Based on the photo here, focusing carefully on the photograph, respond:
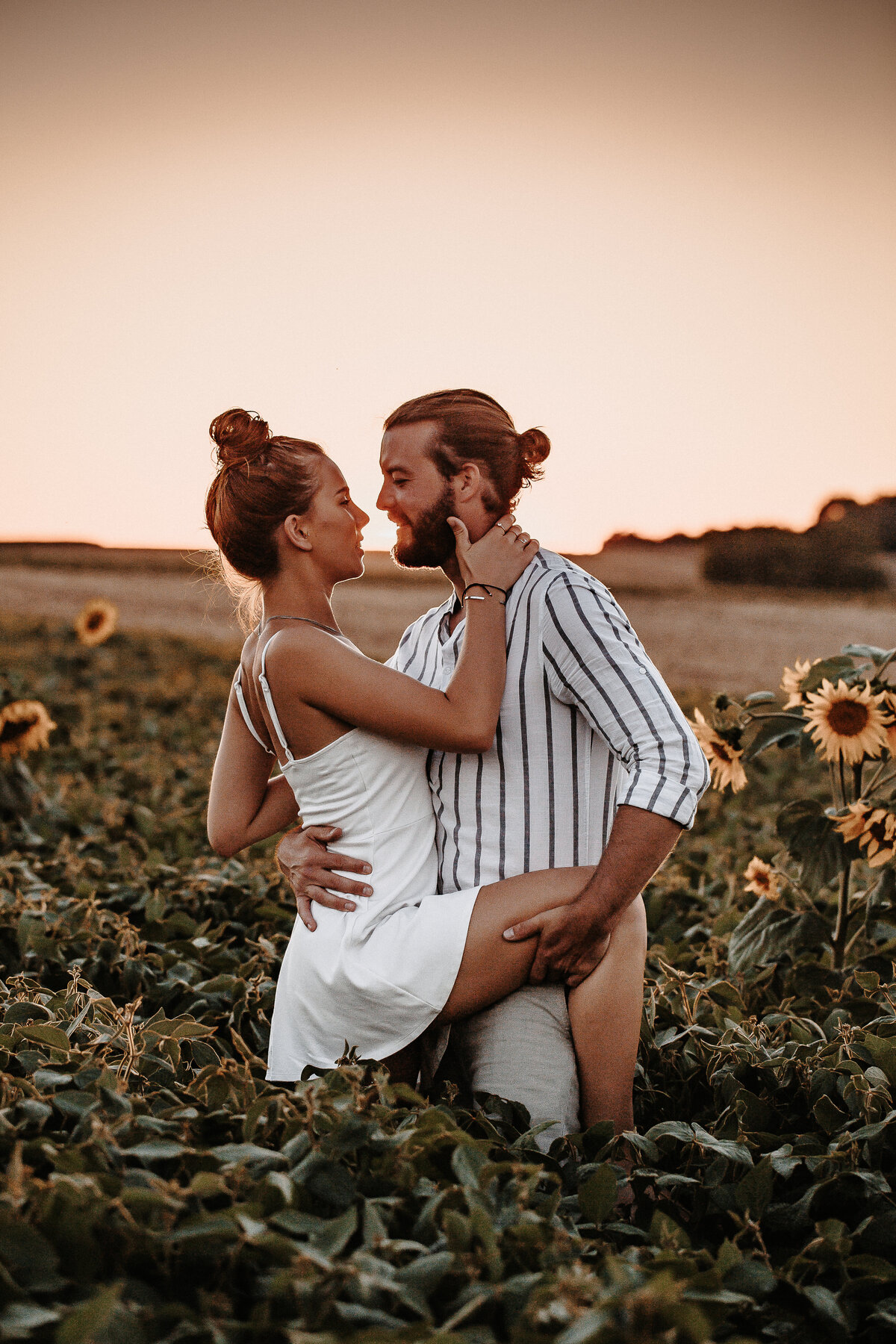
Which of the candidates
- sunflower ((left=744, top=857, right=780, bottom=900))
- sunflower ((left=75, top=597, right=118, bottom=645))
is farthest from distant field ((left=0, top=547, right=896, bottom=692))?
sunflower ((left=744, top=857, right=780, bottom=900))

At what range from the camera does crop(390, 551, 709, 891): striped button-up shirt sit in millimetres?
2240

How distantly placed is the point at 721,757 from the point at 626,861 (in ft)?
4.63

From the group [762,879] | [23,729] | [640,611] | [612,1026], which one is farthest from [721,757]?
[640,611]

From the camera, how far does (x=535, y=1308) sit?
1.23 m

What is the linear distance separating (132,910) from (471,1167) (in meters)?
2.47

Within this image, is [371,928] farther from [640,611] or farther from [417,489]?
[640,611]

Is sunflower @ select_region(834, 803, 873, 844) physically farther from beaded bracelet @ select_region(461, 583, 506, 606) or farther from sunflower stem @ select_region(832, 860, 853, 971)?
beaded bracelet @ select_region(461, 583, 506, 606)

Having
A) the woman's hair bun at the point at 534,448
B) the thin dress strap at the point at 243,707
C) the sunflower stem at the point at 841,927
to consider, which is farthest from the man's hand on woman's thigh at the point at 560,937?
the sunflower stem at the point at 841,927

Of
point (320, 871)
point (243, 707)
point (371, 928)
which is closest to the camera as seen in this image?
point (371, 928)

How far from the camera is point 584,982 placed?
88.4 inches

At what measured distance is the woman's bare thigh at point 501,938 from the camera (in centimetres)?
217

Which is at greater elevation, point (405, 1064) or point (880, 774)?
point (880, 774)

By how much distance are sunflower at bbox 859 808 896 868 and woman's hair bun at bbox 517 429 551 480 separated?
1.36 m

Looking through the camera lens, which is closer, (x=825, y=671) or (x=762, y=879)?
(x=825, y=671)
